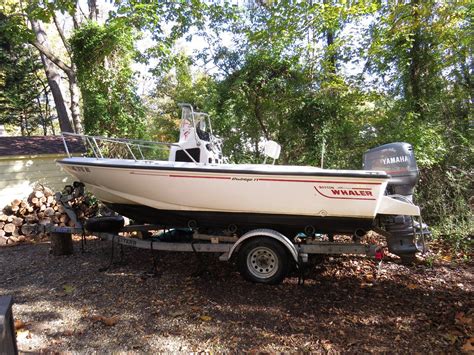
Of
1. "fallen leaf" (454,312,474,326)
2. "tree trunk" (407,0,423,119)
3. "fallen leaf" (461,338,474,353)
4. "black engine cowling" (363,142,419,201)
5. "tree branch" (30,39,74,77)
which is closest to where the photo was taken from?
"fallen leaf" (461,338,474,353)

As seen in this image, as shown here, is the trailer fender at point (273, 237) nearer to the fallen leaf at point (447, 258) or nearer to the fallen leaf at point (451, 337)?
the fallen leaf at point (451, 337)

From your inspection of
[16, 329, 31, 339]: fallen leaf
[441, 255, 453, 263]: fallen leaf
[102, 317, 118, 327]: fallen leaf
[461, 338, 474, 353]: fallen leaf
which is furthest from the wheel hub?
[441, 255, 453, 263]: fallen leaf

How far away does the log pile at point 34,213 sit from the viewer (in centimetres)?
649

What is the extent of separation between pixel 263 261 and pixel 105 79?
6424mm

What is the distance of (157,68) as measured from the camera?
A: 10.5m

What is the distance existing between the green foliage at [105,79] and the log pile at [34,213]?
6.48ft

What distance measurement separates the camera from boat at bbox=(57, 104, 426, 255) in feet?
12.4

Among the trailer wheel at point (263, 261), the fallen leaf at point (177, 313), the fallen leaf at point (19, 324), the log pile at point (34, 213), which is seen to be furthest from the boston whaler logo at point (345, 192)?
the log pile at point (34, 213)

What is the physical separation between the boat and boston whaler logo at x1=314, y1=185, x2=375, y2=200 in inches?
0.4

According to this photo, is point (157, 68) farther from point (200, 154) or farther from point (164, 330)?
point (164, 330)

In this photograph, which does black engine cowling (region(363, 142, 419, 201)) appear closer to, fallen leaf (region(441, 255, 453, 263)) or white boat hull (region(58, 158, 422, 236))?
white boat hull (region(58, 158, 422, 236))

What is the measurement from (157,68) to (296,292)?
28.7 feet

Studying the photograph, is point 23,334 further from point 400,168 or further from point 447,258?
point 447,258

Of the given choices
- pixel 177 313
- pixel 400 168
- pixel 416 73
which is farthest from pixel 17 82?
pixel 400 168
